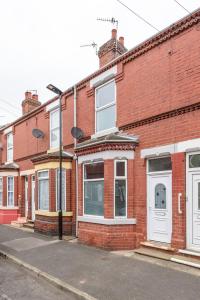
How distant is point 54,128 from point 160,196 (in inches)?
304

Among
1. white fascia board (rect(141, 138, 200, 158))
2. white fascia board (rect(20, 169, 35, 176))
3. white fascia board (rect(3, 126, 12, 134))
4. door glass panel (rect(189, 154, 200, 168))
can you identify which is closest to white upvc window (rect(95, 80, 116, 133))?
white fascia board (rect(141, 138, 200, 158))

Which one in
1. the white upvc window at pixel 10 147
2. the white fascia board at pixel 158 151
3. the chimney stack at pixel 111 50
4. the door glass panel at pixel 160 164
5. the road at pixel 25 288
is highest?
the chimney stack at pixel 111 50

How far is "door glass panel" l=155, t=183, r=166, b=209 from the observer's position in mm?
10410

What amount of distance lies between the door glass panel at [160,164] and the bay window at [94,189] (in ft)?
5.67

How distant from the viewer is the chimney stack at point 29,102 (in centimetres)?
2164

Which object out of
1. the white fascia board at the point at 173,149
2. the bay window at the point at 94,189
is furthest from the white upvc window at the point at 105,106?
the white fascia board at the point at 173,149

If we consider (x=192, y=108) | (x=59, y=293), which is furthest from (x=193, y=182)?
(x=59, y=293)

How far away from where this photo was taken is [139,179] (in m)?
11.2

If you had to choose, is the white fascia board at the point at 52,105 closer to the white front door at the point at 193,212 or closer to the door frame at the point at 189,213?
the door frame at the point at 189,213

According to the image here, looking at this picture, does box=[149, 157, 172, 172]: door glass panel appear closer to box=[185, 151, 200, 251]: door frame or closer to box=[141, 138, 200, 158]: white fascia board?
box=[141, 138, 200, 158]: white fascia board

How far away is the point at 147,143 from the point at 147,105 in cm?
111

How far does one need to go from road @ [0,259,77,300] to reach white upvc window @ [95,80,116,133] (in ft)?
18.7

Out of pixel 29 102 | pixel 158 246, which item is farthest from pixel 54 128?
pixel 158 246

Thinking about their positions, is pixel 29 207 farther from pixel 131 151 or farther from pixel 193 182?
pixel 193 182
